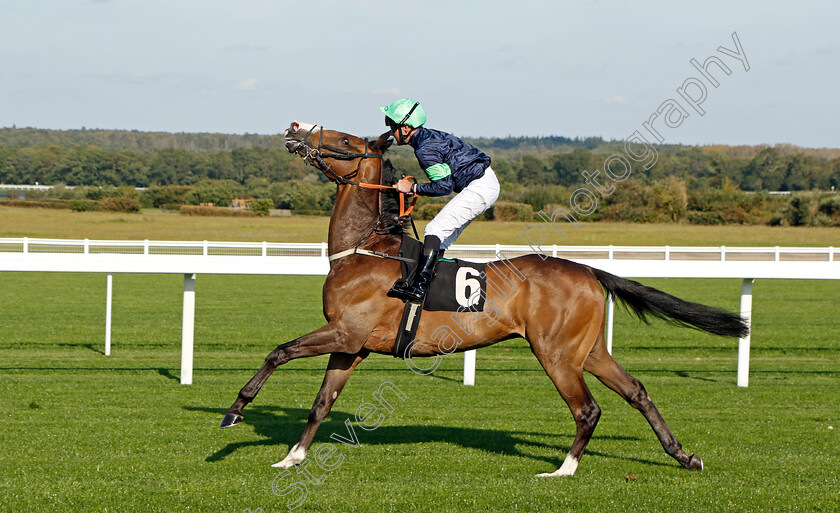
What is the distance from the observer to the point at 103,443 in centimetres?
511

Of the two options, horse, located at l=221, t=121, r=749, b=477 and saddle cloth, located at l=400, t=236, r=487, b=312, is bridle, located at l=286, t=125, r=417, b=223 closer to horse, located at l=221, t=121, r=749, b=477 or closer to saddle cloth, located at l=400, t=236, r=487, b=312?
horse, located at l=221, t=121, r=749, b=477

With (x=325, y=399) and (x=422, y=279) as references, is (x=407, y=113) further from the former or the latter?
(x=325, y=399)

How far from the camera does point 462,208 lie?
16.0 ft

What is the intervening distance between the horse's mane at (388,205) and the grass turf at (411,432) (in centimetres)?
144

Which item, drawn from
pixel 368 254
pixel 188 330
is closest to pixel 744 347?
Result: pixel 368 254

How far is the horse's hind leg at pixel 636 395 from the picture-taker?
483 centimetres

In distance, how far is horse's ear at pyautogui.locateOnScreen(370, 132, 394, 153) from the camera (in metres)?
4.98

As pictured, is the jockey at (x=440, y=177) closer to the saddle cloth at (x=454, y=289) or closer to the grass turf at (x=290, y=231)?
the saddle cloth at (x=454, y=289)

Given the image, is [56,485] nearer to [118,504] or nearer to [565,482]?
[118,504]

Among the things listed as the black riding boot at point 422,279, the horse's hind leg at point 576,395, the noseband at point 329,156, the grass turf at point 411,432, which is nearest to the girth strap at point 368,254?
the black riding boot at point 422,279

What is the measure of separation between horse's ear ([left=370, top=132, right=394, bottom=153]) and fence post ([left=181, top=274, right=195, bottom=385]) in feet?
9.78

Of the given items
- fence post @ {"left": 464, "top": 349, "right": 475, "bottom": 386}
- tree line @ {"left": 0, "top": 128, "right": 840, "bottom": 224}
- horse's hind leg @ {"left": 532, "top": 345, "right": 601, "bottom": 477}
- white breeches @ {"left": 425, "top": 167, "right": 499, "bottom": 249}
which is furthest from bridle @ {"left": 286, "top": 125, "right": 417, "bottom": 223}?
tree line @ {"left": 0, "top": 128, "right": 840, "bottom": 224}

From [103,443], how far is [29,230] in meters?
40.2

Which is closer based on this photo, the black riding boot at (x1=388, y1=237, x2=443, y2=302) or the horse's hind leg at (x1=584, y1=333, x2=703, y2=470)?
the black riding boot at (x1=388, y1=237, x2=443, y2=302)
